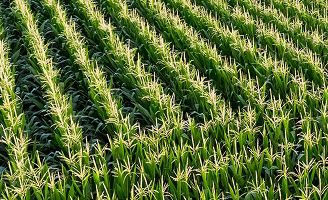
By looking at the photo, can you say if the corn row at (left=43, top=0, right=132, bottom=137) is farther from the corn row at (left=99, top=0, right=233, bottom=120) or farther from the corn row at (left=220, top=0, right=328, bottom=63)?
the corn row at (left=220, top=0, right=328, bottom=63)

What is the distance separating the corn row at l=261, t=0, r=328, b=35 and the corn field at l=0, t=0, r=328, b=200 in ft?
0.06

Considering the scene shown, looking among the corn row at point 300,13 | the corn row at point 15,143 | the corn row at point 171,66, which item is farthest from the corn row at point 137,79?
the corn row at point 300,13

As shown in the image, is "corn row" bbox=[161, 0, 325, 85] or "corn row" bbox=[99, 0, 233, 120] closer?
"corn row" bbox=[99, 0, 233, 120]

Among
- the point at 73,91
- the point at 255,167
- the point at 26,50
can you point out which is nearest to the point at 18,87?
the point at 73,91

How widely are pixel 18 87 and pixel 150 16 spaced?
6.65 feet

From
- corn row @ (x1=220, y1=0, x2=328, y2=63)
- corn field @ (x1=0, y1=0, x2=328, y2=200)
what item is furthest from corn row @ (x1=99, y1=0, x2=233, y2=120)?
corn row @ (x1=220, y1=0, x2=328, y2=63)

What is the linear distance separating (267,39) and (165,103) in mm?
1646

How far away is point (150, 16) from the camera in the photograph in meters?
6.06

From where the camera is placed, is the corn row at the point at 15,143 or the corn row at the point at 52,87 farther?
the corn row at the point at 52,87

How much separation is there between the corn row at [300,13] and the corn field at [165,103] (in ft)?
0.06

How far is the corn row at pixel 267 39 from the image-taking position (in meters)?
4.35

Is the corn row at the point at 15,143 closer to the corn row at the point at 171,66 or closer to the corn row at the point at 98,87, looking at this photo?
the corn row at the point at 98,87

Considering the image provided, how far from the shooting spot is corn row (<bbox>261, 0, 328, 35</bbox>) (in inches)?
215

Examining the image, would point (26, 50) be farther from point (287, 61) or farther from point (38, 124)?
point (287, 61)
